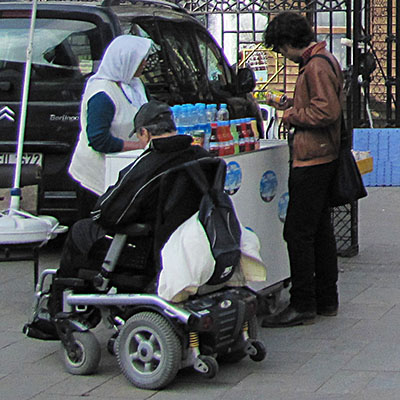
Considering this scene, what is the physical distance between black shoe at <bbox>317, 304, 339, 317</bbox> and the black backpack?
1357 millimetres

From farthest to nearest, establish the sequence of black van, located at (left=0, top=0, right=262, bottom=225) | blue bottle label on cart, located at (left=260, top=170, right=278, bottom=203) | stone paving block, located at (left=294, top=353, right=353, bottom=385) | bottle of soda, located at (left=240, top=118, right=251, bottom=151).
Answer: black van, located at (left=0, top=0, right=262, bottom=225), blue bottle label on cart, located at (left=260, top=170, right=278, bottom=203), bottle of soda, located at (left=240, top=118, right=251, bottom=151), stone paving block, located at (left=294, top=353, right=353, bottom=385)

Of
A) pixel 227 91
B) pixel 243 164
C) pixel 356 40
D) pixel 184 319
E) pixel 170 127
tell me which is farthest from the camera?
pixel 227 91

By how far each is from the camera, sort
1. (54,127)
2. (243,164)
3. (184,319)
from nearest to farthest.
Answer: (184,319)
(243,164)
(54,127)

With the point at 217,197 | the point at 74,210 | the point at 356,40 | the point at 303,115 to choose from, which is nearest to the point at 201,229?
the point at 217,197

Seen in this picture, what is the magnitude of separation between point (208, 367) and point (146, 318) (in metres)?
0.36

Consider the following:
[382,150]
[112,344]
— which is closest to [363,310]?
[112,344]

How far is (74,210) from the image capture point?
790cm

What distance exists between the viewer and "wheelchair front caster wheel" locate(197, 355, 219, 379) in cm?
501

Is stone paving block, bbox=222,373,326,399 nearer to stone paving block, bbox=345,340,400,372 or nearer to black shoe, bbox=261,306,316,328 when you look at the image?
stone paving block, bbox=345,340,400,372

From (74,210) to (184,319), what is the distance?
312cm

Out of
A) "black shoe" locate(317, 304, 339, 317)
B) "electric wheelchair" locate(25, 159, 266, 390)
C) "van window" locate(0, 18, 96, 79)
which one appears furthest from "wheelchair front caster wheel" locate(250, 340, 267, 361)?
"van window" locate(0, 18, 96, 79)

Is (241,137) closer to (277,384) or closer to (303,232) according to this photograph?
(303,232)

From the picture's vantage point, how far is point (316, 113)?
5.96 m

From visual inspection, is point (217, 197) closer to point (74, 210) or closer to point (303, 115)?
point (303, 115)
